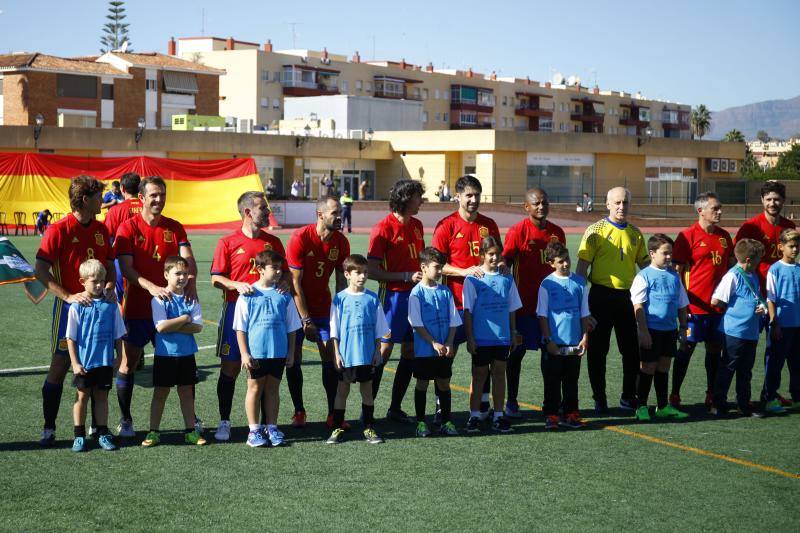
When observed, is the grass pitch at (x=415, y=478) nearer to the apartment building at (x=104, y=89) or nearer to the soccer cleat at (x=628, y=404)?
the soccer cleat at (x=628, y=404)

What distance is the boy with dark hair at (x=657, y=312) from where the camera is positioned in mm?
8188

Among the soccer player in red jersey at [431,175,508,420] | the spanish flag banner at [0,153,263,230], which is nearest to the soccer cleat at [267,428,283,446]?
the soccer player in red jersey at [431,175,508,420]

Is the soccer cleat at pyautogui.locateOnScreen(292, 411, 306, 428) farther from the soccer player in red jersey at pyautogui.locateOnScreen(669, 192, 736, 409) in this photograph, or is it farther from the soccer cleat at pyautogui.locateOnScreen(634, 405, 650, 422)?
the soccer player in red jersey at pyautogui.locateOnScreen(669, 192, 736, 409)

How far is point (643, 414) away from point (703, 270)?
1506 millimetres

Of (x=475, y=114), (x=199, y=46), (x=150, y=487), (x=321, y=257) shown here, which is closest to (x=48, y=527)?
(x=150, y=487)

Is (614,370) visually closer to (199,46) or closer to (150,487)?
(150,487)

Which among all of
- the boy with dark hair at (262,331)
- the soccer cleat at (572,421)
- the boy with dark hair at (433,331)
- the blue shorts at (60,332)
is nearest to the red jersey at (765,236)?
the soccer cleat at (572,421)

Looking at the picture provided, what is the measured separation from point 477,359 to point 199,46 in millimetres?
92968

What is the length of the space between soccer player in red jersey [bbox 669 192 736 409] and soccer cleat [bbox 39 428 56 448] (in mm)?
5361

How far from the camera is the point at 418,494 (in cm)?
601

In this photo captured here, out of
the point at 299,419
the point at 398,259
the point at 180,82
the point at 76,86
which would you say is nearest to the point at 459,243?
the point at 398,259

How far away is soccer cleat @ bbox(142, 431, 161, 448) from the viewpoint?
7047 mm

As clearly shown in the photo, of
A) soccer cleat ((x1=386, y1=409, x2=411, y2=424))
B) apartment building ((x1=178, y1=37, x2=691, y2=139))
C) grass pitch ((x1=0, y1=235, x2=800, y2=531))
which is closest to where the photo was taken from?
grass pitch ((x1=0, y1=235, x2=800, y2=531))

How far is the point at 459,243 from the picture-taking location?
26.0ft
